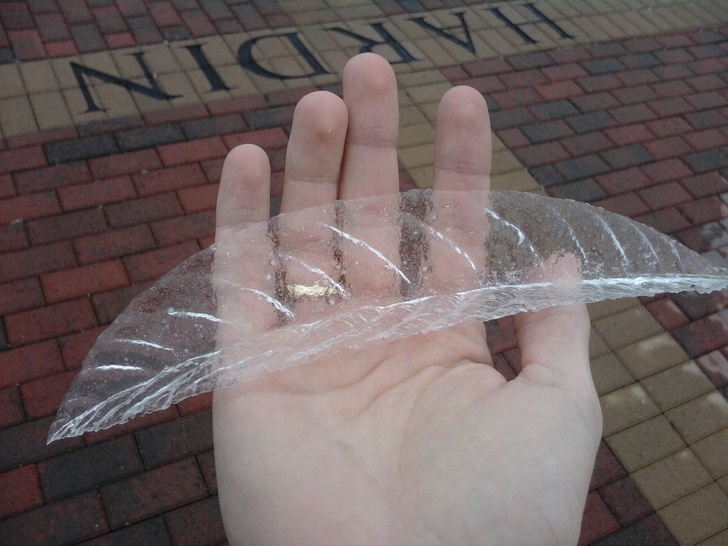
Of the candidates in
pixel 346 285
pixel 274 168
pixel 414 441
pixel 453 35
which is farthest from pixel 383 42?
pixel 414 441

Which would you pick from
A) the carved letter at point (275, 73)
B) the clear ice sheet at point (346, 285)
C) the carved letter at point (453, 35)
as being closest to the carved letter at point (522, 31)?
the carved letter at point (453, 35)

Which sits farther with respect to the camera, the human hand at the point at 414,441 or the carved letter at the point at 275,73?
the carved letter at the point at 275,73

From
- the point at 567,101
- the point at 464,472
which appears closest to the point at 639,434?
the point at 464,472

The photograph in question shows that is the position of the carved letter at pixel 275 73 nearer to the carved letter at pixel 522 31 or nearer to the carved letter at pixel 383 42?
the carved letter at pixel 383 42

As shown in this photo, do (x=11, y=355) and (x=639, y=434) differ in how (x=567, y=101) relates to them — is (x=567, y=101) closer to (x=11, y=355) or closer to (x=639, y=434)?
(x=639, y=434)

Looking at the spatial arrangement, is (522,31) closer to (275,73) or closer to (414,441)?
(275,73)

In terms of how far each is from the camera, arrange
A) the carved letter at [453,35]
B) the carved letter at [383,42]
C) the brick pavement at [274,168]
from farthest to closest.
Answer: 1. the carved letter at [453,35]
2. the carved letter at [383,42]
3. the brick pavement at [274,168]

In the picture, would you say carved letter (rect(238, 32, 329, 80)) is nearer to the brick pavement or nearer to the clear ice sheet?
the brick pavement
